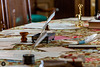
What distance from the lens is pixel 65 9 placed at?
18.4 feet

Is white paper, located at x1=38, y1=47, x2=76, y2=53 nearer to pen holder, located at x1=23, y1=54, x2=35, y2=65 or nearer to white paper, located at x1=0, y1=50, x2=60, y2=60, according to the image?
white paper, located at x1=0, y1=50, x2=60, y2=60

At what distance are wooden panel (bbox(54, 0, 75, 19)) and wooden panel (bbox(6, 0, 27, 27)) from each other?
2511 millimetres

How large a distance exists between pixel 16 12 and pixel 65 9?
9.03ft

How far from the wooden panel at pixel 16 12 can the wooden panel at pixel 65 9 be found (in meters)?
2.51

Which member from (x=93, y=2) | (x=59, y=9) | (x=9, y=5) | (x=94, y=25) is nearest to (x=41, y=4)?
(x=59, y=9)

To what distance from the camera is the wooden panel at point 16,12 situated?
276 centimetres

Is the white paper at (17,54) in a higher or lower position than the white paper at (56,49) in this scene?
lower

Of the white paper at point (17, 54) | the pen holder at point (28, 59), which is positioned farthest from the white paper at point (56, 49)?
the pen holder at point (28, 59)

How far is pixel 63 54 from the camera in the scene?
3.67 feet

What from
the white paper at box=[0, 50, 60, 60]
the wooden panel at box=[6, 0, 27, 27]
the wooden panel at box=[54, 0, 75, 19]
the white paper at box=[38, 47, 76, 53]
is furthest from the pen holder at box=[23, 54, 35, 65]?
the wooden panel at box=[54, 0, 75, 19]

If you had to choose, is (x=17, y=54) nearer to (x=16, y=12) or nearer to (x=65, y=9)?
(x=16, y=12)

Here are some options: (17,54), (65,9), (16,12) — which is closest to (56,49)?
(17,54)

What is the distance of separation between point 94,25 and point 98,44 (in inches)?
26.2

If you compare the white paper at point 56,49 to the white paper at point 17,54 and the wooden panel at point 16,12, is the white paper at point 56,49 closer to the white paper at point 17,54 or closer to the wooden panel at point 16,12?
the white paper at point 17,54
